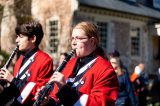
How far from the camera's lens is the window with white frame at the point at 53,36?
1758cm

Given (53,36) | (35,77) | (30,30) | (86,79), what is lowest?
(53,36)

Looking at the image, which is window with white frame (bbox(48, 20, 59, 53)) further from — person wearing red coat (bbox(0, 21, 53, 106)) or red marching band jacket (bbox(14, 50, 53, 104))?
red marching band jacket (bbox(14, 50, 53, 104))

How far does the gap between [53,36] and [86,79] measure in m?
14.6

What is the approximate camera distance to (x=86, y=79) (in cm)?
327

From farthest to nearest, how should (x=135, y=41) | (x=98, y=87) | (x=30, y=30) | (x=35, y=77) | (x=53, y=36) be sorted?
(x=135, y=41), (x=53, y=36), (x=30, y=30), (x=35, y=77), (x=98, y=87)

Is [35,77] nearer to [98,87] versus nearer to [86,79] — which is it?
[86,79]

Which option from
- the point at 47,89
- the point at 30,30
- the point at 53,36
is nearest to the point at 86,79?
the point at 47,89

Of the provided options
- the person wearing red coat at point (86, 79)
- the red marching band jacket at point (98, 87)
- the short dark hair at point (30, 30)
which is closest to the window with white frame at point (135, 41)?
the short dark hair at point (30, 30)

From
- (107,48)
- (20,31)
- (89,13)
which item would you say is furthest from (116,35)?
(20,31)

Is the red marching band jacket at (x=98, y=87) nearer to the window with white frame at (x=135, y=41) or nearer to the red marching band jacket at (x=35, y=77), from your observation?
the red marching band jacket at (x=35, y=77)

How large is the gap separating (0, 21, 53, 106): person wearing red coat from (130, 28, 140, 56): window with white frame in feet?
Answer: 51.5

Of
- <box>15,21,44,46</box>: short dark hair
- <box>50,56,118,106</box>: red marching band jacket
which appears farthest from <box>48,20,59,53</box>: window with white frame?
<box>50,56,118,106</box>: red marching band jacket

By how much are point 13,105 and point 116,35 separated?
48.2ft

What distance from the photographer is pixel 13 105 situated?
3.92m
